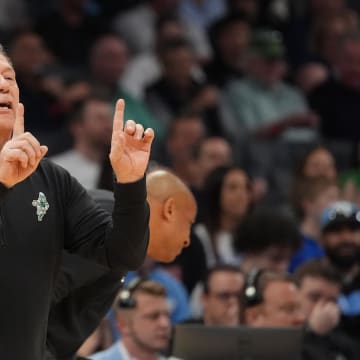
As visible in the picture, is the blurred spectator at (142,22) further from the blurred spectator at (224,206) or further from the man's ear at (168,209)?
the man's ear at (168,209)

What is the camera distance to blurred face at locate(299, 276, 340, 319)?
24.5 ft

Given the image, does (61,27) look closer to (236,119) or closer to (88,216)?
(236,119)

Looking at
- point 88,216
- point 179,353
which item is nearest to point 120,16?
point 179,353

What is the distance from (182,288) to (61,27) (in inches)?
154

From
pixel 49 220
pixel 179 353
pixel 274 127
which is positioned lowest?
pixel 179 353

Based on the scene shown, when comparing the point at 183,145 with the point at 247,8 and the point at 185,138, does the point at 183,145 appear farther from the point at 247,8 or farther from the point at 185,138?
the point at 247,8

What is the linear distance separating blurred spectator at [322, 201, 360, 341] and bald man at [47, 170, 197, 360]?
121 inches

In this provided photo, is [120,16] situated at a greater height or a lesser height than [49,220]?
greater

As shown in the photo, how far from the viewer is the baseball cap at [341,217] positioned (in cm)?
833

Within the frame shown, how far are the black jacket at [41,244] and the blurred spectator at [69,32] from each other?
6.75 metres

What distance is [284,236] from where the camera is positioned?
26.9ft

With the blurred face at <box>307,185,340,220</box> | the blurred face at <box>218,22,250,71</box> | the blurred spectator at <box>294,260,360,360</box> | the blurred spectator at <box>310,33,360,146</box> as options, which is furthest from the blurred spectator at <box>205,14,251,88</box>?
the blurred spectator at <box>294,260,360,360</box>

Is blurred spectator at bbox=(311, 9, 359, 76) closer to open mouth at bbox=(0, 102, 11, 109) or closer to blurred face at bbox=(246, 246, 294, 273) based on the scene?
blurred face at bbox=(246, 246, 294, 273)

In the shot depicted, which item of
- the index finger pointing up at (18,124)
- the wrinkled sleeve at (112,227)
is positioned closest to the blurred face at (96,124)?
the wrinkled sleeve at (112,227)
